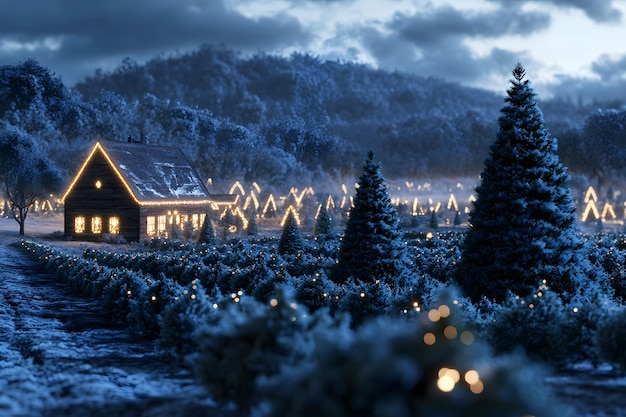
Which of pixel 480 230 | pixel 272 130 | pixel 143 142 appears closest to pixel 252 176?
pixel 272 130

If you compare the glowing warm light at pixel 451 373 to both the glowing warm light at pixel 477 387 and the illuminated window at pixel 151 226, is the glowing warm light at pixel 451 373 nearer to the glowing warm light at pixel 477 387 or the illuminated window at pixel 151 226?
the glowing warm light at pixel 477 387

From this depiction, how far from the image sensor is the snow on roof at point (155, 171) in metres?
53.8

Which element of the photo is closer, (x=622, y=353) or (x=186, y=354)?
(x=622, y=353)

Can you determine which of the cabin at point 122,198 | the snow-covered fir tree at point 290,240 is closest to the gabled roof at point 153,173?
the cabin at point 122,198

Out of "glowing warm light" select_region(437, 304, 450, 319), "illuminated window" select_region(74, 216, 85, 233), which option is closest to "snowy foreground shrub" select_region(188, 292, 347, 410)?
"glowing warm light" select_region(437, 304, 450, 319)

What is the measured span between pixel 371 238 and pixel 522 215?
5.96 m

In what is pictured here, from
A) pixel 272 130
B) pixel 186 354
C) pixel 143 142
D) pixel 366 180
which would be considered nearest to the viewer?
pixel 186 354

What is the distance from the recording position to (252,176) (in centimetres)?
10194

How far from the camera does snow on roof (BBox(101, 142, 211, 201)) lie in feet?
177

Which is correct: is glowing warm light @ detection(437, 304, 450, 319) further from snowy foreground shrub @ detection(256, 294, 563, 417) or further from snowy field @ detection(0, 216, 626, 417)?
snowy field @ detection(0, 216, 626, 417)

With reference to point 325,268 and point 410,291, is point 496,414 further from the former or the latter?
point 325,268

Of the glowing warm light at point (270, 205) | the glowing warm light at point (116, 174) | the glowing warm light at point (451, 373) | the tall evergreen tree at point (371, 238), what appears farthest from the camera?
the glowing warm light at point (270, 205)

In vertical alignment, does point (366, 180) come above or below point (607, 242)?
above

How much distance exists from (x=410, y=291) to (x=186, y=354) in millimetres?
5316
